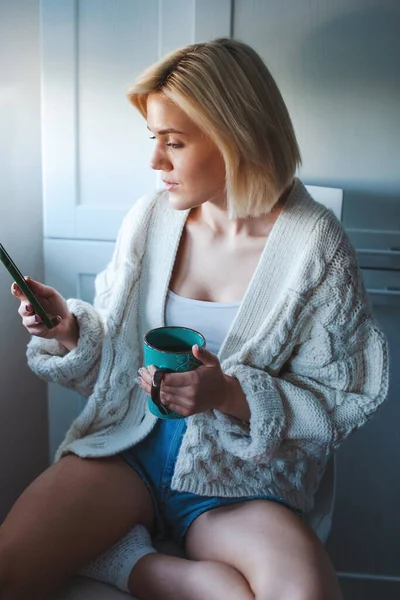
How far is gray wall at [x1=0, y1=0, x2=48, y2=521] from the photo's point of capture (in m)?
1.34

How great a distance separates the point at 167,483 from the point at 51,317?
326 mm

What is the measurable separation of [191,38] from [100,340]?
64cm

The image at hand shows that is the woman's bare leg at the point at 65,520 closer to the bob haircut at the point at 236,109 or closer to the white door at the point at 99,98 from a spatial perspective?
the bob haircut at the point at 236,109

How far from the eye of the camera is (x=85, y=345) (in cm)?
112

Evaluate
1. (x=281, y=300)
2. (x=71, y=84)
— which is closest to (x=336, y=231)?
(x=281, y=300)

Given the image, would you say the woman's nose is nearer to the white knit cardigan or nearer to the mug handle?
the white knit cardigan

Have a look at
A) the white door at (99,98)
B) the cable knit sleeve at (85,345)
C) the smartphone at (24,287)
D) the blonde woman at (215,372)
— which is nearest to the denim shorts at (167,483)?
the blonde woman at (215,372)

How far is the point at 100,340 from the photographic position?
1.15 meters

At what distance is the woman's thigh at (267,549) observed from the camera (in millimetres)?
885

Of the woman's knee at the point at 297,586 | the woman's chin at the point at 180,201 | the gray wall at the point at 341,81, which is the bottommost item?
the woman's knee at the point at 297,586

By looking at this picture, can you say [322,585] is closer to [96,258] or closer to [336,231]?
[336,231]

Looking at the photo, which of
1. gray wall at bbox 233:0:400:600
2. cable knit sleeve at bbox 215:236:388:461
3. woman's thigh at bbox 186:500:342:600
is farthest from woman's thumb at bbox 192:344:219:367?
gray wall at bbox 233:0:400:600

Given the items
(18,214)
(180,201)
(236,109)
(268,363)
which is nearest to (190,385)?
(268,363)

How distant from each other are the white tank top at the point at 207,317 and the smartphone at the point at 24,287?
22cm
